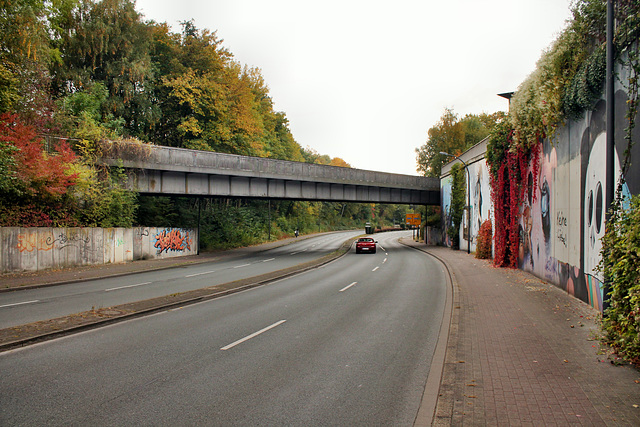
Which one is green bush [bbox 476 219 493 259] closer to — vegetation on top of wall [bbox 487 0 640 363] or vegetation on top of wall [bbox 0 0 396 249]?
vegetation on top of wall [bbox 487 0 640 363]

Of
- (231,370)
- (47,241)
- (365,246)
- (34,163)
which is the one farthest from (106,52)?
(231,370)

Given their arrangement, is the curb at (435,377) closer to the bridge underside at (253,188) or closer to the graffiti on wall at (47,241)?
the graffiti on wall at (47,241)

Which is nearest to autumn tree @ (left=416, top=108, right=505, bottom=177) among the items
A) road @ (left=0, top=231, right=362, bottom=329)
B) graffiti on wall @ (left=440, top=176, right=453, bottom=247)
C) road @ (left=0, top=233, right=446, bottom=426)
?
graffiti on wall @ (left=440, top=176, right=453, bottom=247)

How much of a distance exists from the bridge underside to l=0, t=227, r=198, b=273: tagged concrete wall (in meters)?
3.55

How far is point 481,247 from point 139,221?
89.9ft

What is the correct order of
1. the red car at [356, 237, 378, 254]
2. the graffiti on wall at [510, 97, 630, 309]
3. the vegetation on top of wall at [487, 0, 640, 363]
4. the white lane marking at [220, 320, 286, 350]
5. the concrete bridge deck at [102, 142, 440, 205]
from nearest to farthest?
the vegetation on top of wall at [487, 0, 640, 363], the white lane marking at [220, 320, 286, 350], the graffiti on wall at [510, 97, 630, 309], the concrete bridge deck at [102, 142, 440, 205], the red car at [356, 237, 378, 254]

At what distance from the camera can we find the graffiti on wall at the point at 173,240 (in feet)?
95.4

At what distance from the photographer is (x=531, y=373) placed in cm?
594

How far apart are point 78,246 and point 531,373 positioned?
2338 centimetres

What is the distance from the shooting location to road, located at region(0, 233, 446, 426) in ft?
15.4

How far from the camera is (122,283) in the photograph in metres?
16.5

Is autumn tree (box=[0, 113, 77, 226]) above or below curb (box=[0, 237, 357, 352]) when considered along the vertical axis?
above

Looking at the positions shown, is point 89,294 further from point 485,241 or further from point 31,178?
point 485,241

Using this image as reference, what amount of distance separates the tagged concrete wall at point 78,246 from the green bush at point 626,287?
75.3 feet
